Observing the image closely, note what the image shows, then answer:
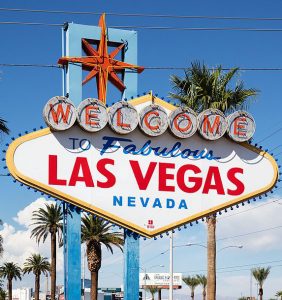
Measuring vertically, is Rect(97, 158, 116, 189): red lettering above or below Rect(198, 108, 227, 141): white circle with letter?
below

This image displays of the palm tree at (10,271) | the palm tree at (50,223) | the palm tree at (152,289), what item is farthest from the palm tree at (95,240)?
the palm tree at (152,289)

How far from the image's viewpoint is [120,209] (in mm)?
19141

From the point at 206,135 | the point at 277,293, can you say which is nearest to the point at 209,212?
the point at 206,135

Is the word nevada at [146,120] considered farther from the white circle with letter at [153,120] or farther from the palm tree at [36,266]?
the palm tree at [36,266]

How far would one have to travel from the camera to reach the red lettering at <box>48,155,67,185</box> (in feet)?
60.8

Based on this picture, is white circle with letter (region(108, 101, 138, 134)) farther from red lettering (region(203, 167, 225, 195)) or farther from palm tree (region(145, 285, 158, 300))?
palm tree (region(145, 285, 158, 300))

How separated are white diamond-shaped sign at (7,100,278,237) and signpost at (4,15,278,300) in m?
0.03

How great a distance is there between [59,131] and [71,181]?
4.85 ft

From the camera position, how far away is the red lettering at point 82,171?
18781 millimetres

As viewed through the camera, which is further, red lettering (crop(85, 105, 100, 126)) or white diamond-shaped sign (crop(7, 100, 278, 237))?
red lettering (crop(85, 105, 100, 126))

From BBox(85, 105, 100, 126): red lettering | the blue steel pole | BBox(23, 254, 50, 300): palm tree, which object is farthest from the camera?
BBox(23, 254, 50, 300): palm tree

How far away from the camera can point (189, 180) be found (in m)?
19.9

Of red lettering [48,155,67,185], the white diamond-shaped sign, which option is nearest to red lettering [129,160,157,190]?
the white diamond-shaped sign

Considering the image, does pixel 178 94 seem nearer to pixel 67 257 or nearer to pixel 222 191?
pixel 222 191
